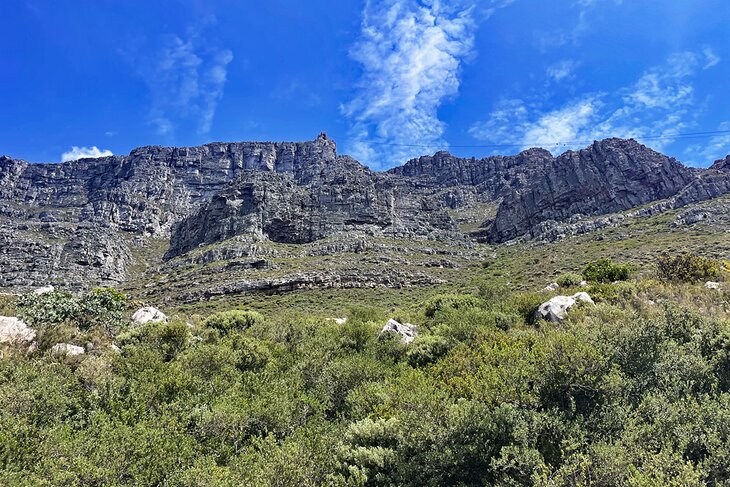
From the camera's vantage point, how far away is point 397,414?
12039 millimetres

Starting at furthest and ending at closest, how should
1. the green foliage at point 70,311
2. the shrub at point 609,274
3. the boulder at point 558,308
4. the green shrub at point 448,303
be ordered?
1. the shrub at point 609,274
2. the green shrub at point 448,303
3. the green foliage at point 70,311
4. the boulder at point 558,308

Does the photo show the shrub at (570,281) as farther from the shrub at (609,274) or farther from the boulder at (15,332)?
the boulder at (15,332)

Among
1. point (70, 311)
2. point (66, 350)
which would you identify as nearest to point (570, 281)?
point (66, 350)

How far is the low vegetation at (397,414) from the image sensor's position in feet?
28.3

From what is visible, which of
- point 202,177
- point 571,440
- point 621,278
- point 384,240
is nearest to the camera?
point 571,440

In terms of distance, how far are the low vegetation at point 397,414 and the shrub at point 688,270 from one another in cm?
942

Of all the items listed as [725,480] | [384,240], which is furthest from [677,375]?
[384,240]

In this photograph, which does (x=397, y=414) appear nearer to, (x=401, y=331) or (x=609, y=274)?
(x=401, y=331)

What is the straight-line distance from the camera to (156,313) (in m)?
31.6

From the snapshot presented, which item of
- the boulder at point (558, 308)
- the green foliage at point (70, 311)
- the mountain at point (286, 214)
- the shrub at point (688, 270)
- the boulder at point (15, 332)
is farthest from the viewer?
the mountain at point (286, 214)

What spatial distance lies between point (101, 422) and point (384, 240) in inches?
3578

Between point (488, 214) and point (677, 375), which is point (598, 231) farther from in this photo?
point (677, 375)

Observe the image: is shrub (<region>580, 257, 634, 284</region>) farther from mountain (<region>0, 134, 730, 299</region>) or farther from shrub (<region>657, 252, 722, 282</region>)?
mountain (<region>0, 134, 730, 299</region>)

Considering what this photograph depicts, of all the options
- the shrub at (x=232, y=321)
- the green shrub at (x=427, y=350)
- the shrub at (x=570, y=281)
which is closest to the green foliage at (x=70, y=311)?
the shrub at (x=232, y=321)
